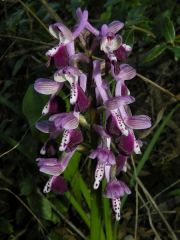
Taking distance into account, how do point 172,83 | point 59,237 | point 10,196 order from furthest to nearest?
A: point 172,83, point 10,196, point 59,237

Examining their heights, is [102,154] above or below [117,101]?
below

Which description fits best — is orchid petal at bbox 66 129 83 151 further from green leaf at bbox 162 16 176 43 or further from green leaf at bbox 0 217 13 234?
green leaf at bbox 0 217 13 234

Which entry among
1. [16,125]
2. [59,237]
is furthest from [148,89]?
[59,237]

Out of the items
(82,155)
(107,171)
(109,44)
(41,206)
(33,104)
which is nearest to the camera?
(109,44)

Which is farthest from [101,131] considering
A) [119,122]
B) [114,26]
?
[114,26]

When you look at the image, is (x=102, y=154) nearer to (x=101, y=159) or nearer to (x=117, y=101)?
(x=101, y=159)

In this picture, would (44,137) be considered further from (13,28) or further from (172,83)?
(172,83)

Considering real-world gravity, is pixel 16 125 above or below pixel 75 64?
below

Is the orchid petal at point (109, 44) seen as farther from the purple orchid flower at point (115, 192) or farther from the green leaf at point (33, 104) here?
the green leaf at point (33, 104)
